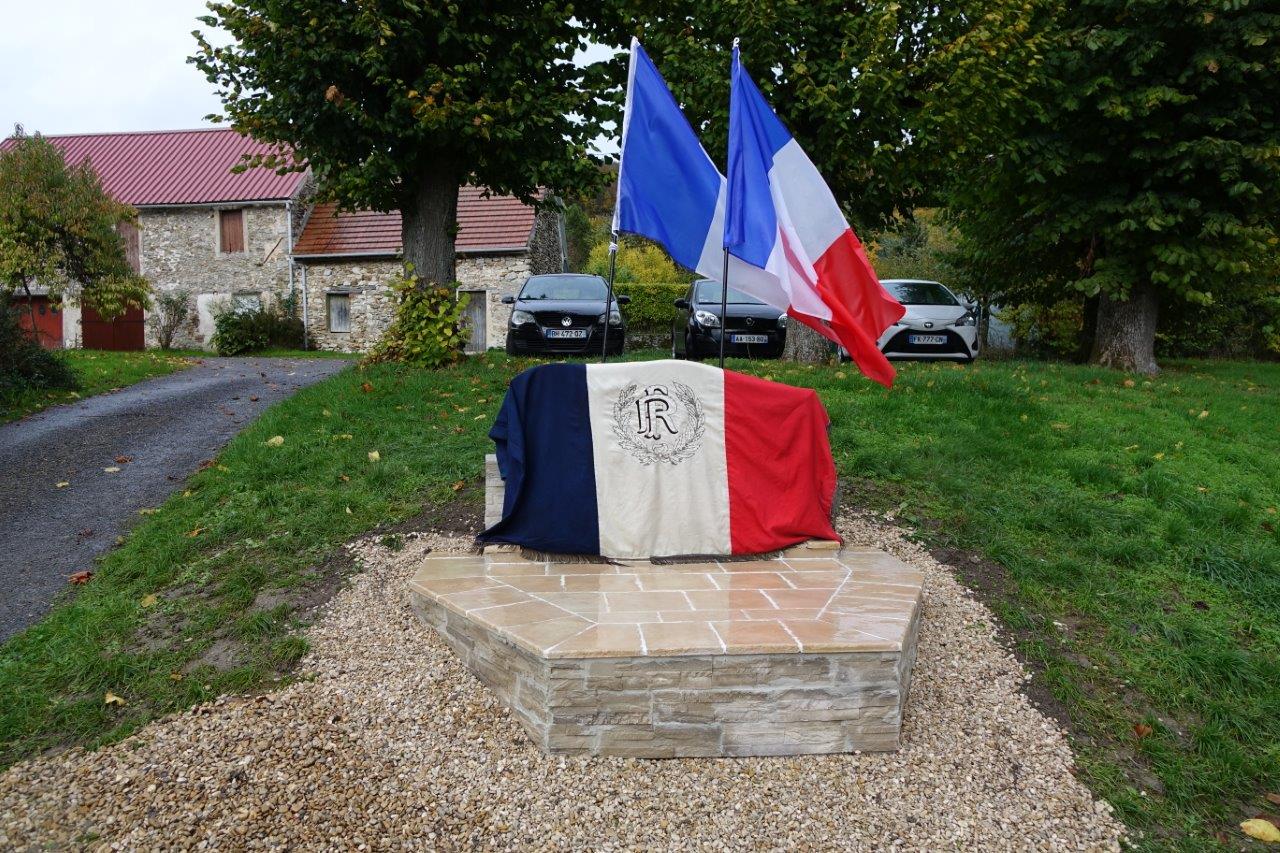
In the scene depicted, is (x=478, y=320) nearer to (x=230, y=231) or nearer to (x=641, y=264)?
(x=230, y=231)

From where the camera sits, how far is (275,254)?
84.2 ft

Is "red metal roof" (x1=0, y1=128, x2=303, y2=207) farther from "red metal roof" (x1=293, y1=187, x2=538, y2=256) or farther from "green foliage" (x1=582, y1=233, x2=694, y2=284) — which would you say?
"green foliage" (x1=582, y1=233, x2=694, y2=284)

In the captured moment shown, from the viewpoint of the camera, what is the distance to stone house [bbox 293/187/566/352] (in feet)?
80.1

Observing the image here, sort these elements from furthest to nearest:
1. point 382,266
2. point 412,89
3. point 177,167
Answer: point 177,167 → point 382,266 → point 412,89

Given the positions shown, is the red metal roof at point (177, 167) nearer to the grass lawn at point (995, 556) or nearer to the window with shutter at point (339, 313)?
the window with shutter at point (339, 313)

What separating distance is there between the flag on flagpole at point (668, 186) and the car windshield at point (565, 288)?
861cm

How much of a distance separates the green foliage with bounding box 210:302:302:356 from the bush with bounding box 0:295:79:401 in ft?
38.8

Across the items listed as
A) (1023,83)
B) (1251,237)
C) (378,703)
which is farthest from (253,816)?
(1251,237)

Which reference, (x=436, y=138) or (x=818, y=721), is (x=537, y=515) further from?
(x=436, y=138)

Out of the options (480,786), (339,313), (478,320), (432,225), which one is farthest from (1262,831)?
(339,313)

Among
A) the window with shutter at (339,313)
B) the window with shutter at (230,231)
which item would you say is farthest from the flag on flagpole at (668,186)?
the window with shutter at (230,231)

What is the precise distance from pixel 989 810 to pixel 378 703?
2.44m

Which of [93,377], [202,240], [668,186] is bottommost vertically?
[93,377]

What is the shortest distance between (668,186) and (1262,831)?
3.78m
